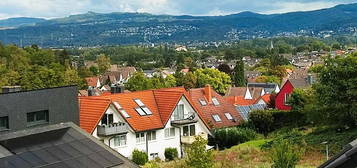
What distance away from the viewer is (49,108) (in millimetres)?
25453

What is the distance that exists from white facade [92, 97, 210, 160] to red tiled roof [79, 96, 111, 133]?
53 centimetres

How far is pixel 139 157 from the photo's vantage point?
114 ft

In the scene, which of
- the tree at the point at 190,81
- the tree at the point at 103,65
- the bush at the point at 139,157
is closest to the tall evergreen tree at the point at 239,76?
the tree at the point at 190,81

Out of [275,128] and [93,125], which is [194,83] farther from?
[93,125]

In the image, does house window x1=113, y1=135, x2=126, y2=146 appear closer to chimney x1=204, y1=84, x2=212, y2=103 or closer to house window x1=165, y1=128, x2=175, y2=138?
house window x1=165, y1=128, x2=175, y2=138

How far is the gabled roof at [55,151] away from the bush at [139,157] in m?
15.4

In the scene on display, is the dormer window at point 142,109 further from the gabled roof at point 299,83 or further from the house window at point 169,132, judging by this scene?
the gabled roof at point 299,83

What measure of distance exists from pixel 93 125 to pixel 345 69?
1726 centimetres

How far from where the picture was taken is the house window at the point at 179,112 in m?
40.9

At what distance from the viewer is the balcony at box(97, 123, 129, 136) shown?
117 ft

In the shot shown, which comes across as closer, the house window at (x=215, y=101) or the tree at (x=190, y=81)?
the house window at (x=215, y=101)

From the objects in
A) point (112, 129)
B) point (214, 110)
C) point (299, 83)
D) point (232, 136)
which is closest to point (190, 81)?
point (299, 83)

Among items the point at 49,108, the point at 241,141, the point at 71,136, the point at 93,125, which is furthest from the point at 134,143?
the point at 71,136

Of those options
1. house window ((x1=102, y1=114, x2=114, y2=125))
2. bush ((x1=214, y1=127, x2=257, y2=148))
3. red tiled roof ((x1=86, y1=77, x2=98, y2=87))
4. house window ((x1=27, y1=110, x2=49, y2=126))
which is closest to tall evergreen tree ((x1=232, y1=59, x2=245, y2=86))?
red tiled roof ((x1=86, y1=77, x2=98, y2=87))
